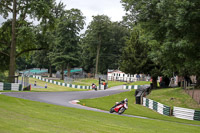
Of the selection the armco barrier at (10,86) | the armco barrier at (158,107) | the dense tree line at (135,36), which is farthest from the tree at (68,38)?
the armco barrier at (158,107)

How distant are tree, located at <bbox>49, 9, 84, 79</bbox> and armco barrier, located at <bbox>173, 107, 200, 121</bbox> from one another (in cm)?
5144

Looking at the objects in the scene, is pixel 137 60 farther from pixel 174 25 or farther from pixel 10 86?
pixel 174 25

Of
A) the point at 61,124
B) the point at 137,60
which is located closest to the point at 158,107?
the point at 61,124

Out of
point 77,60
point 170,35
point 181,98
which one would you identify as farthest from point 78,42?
point 170,35

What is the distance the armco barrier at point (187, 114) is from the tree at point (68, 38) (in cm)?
5144

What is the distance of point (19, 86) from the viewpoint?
29.9m

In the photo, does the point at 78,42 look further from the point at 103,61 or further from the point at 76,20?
the point at 103,61

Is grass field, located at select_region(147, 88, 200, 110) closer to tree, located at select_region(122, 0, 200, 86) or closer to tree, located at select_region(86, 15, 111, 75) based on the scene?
tree, located at select_region(122, 0, 200, 86)

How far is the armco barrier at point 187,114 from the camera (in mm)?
18641

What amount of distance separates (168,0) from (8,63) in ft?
79.6

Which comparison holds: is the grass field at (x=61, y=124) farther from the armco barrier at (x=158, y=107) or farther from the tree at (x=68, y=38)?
the tree at (x=68, y=38)

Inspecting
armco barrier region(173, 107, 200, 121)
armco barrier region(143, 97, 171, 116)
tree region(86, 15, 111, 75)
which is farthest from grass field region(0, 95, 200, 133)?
tree region(86, 15, 111, 75)

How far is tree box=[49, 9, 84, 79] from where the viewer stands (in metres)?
69.9

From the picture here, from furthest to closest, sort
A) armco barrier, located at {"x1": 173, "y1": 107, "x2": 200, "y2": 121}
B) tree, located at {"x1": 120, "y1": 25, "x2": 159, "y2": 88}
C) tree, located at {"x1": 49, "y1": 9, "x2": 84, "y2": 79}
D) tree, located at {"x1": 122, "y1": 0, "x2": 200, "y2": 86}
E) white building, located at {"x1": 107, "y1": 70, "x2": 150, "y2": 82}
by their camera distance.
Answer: tree, located at {"x1": 49, "y1": 9, "x2": 84, "y2": 79} → white building, located at {"x1": 107, "y1": 70, "x2": 150, "y2": 82} → tree, located at {"x1": 120, "y1": 25, "x2": 159, "y2": 88} → armco barrier, located at {"x1": 173, "y1": 107, "x2": 200, "y2": 121} → tree, located at {"x1": 122, "y1": 0, "x2": 200, "y2": 86}
